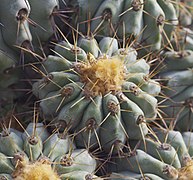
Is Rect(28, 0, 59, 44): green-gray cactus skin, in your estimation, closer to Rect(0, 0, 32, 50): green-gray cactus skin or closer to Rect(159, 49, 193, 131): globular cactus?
Rect(0, 0, 32, 50): green-gray cactus skin

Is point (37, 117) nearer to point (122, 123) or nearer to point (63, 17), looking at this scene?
point (122, 123)

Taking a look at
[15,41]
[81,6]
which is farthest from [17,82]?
[81,6]

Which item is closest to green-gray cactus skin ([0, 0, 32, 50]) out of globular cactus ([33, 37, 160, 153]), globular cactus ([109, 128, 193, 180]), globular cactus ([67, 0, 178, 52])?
globular cactus ([33, 37, 160, 153])

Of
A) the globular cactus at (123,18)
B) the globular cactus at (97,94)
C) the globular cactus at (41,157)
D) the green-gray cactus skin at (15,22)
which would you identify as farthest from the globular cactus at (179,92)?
the green-gray cactus skin at (15,22)

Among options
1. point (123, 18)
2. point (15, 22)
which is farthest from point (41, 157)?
point (123, 18)

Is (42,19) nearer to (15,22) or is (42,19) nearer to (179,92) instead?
(15,22)

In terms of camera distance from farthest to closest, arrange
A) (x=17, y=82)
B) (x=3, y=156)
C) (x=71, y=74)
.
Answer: (x=17, y=82)
(x=71, y=74)
(x=3, y=156)

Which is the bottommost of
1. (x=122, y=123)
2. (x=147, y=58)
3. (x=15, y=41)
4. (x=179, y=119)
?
(x=179, y=119)
